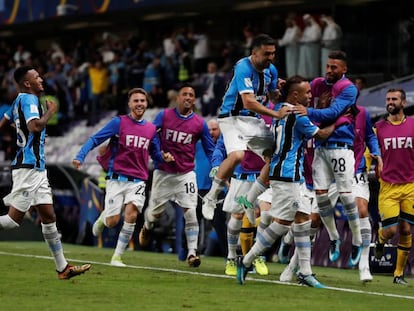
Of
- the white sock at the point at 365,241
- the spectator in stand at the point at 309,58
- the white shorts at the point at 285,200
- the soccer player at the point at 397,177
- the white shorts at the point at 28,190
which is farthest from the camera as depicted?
the spectator in stand at the point at 309,58

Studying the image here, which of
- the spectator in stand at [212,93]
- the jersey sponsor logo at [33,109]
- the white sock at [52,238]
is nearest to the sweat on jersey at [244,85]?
the jersey sponsor logo at [33,109]

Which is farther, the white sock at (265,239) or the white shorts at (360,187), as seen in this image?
the white shorts at (360,187)

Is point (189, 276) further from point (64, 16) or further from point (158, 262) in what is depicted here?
point (64, 16)

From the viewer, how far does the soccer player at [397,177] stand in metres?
14.7

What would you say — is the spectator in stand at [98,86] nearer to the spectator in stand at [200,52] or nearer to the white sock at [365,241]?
the spectator in stand at [200,52]

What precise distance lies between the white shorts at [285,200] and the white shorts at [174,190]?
3862 millimetres

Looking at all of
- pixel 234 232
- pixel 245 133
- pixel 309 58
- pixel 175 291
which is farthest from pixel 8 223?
pixel 309 58

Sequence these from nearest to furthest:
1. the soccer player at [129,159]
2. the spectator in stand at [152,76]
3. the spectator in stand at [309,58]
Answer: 1. the soccer player at [129,159]
2. the spectator in stand at [309,58]
3. the spectator in stand at [152,76]

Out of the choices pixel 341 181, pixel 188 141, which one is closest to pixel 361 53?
pixel 188 141

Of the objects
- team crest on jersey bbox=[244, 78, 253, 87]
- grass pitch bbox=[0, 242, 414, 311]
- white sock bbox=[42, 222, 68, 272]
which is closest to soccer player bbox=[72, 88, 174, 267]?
grass pitch bbox=[0, 242, 414, 311]

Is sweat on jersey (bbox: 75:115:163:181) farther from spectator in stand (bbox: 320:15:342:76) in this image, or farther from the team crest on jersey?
spectator in stand (bbox: 320:15:342:76)

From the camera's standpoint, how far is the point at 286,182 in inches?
488

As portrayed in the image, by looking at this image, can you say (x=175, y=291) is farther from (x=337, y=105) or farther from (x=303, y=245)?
(x=337, y=105)

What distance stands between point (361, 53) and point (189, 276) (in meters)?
12.2
